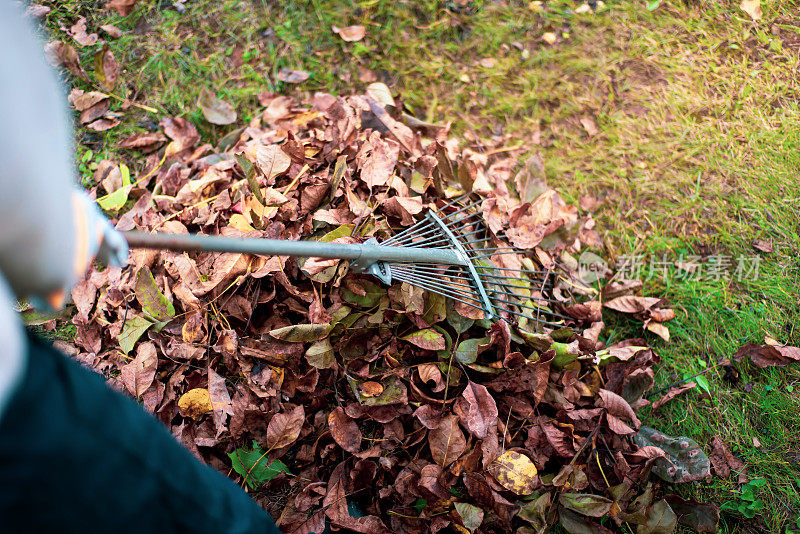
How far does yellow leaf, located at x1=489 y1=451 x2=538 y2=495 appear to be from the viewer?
1739 millimetres

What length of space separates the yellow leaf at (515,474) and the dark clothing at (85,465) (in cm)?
109

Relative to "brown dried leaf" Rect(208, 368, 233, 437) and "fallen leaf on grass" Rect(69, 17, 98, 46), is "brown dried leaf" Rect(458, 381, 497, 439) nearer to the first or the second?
"brown dried leaf" Rect(208, 368, 233, 437)

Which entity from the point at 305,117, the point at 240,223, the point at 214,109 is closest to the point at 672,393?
the point at 240,223

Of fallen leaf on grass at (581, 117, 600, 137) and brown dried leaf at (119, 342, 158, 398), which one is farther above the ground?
fallen leaf on grass at (581, 117, 600, 137)

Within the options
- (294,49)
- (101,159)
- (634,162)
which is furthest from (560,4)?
(101,159)

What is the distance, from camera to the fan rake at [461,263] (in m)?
1.61

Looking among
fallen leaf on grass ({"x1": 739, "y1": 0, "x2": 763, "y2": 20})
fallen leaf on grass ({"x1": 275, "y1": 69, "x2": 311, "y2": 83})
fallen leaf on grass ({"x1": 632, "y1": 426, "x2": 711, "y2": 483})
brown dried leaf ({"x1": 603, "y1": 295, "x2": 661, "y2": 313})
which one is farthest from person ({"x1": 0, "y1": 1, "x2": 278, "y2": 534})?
fallen leaf on grass ({"x1": 739, "y1": 0, "x2": 763, "y2": 20})

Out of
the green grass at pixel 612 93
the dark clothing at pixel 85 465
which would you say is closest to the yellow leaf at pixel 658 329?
the green grass at pixel 612 93

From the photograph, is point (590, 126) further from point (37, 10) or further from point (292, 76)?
point (37, 10)

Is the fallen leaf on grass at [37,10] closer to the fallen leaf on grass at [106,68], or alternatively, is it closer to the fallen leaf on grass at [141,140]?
the fallen leaf on grass at [106,68]

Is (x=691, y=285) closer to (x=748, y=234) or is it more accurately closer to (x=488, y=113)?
(x=748, y=234)

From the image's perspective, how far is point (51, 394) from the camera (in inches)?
28.2

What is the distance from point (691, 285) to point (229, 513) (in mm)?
2128

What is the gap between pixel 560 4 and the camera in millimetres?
2855
